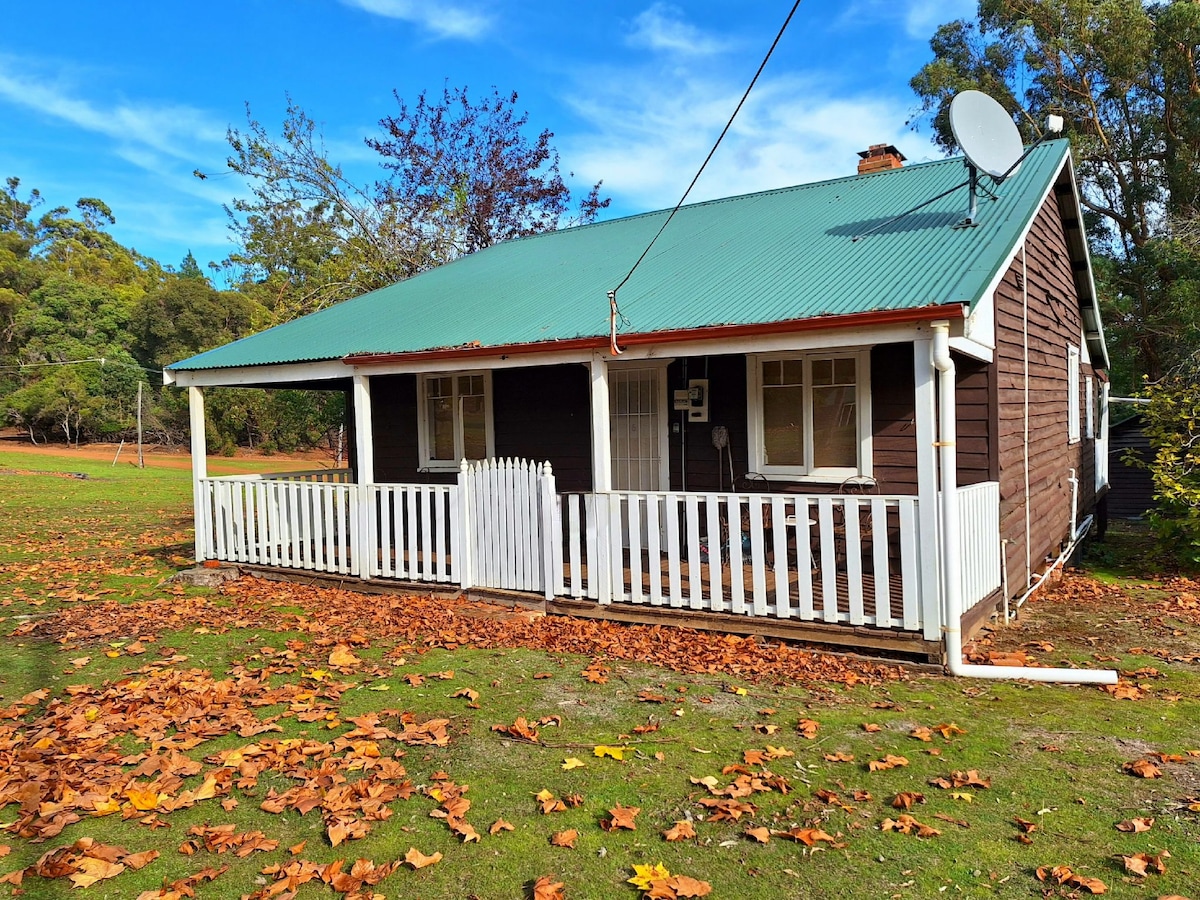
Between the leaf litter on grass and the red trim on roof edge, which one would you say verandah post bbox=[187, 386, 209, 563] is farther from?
the red trim on roof edge

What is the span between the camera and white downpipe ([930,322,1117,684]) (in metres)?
6.09

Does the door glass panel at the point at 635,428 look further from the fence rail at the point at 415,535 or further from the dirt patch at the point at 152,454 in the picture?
the dirt patch at the point at 152,454

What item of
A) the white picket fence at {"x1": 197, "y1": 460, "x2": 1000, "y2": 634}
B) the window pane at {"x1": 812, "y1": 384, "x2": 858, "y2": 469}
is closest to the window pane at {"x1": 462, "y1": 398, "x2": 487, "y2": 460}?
the white picket fence at {"x1": 197, "y1": 460, "x2": 1000, "y2": 634}

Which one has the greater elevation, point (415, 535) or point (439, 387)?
point (439, 387)

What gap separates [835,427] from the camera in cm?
867

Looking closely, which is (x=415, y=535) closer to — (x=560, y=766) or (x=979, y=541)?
(x=560, y=766)

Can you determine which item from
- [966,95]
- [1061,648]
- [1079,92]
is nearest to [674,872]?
[1061,648]


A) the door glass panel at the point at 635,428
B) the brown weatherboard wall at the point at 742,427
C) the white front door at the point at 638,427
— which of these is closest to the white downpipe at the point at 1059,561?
the brown weatherboard wall at the point at 742,427

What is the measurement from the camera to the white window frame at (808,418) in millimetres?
8438

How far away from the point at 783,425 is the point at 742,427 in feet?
1.75

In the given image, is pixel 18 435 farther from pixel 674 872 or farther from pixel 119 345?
pixel 674 872

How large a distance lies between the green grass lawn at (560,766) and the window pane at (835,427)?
2409 millimetres

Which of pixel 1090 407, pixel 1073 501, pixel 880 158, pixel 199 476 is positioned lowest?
pixel 1073 501

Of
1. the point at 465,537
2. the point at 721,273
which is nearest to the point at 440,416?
the point at 465,537
